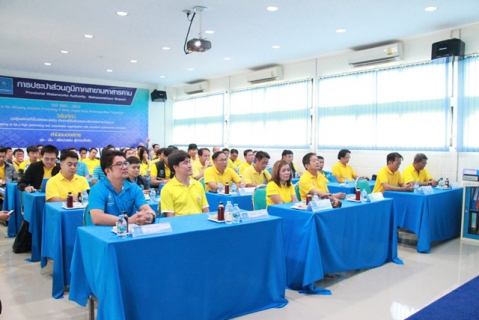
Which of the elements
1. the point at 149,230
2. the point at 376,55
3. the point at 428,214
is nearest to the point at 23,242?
the point at 149,230

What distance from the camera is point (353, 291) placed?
3.52m

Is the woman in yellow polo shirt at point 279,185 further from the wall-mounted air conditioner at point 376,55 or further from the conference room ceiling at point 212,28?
the wall-mounted air conditioner at point 376,55

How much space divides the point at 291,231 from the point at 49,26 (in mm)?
5092

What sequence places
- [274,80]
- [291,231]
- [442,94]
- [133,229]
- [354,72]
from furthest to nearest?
[274,80] → [354,72] → [442,94] → [291,231] → [133,229]

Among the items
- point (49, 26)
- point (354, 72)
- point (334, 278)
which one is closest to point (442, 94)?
point (354, 72)

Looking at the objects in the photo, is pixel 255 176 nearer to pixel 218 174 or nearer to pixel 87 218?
pixel 218 174

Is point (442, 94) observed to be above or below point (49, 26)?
below

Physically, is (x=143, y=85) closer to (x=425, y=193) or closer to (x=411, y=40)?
(x=411, y=40)

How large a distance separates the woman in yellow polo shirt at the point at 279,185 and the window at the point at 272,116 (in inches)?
179

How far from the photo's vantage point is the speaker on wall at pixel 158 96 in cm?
1169

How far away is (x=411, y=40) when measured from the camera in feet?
22.1

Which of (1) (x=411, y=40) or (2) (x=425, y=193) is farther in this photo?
(1) (x=411, y=40)

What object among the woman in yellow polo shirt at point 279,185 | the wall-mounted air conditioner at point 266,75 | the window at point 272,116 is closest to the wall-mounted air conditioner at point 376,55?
the window at point 272,116

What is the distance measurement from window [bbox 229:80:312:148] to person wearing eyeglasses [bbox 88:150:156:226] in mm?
5937
